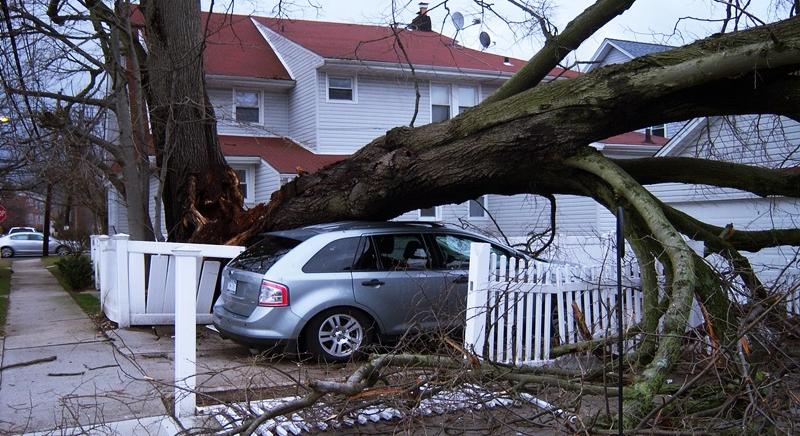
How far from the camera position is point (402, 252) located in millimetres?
8305

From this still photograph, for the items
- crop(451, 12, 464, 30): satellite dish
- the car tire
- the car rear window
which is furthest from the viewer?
crop(451, 12, 464, 30): satellite dish

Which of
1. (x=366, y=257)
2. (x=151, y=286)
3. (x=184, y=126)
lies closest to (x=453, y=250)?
(x=366, y=257)

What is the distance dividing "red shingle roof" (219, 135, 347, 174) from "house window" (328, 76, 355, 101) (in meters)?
1.85

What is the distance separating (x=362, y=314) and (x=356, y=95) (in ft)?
47.0

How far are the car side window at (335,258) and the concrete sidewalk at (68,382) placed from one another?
6.76 ft

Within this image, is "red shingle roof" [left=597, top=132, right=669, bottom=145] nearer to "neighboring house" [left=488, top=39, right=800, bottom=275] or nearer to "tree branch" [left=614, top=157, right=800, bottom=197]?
"neighboring house" [left=488, top=39, right=800, bottom=275]

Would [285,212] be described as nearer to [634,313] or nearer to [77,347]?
[77,347]

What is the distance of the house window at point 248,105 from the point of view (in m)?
21.4

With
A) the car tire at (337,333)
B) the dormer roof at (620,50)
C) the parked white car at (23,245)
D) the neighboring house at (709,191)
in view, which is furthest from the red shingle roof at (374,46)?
the parked white car at (23,245)

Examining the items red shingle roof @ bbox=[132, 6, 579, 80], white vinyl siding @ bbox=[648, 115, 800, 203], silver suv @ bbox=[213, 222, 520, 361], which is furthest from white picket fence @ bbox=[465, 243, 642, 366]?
red shingle roof @ bbox=[132, 6, 579, 80]

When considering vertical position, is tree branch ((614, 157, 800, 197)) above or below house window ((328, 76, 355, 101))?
below

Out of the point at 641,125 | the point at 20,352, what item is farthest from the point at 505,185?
the point at 20,352

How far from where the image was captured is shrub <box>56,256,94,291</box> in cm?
1669

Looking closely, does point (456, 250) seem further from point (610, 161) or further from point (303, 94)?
point (303, 94)
